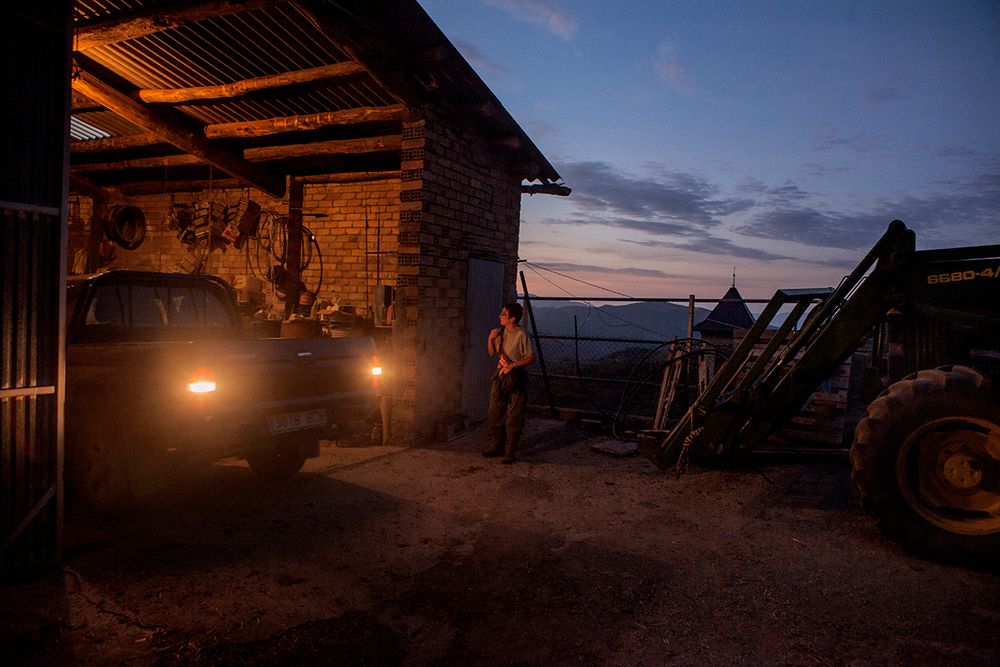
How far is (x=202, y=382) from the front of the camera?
427 centimetres

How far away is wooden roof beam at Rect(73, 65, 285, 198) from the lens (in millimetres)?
8328

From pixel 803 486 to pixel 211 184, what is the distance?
1039 centimetres

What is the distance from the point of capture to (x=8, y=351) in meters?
3.76

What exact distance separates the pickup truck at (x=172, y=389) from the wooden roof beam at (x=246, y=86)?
3167 mm

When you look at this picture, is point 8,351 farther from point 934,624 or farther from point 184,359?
point 934,624

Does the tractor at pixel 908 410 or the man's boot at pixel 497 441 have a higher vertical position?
the tractor at pixel 908 410

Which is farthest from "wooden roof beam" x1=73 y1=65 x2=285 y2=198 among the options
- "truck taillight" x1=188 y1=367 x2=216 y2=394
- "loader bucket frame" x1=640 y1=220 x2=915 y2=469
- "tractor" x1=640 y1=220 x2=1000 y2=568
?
"tractor" x1=640 y1=220 x2=1000 y2=568

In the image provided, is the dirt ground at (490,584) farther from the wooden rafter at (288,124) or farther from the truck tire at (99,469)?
the wooden rafter at (288,124)

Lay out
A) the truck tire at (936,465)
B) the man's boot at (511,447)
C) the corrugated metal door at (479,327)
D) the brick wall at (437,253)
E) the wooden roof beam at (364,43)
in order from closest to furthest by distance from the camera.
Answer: the truck tire at (936,465) → the wooden roof beam at (364,43) → the man's boot at (511,447) → the brick wall at (437,253) → the corrugated metal door at (479,327)

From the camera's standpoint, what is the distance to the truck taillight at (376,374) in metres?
5.64

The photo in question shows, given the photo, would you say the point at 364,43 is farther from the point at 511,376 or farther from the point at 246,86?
the point at 511,376

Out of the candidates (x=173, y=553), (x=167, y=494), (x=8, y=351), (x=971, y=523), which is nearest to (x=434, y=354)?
(x=167, y=494)

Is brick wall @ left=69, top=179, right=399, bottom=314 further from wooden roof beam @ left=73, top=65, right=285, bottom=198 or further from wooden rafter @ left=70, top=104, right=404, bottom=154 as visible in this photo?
wooden rafter @ left=70, top=104, right=404, bottom=154

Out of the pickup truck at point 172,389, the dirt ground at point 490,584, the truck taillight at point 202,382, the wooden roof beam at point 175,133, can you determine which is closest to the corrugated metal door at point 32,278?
the dirt ground at point 490,584
